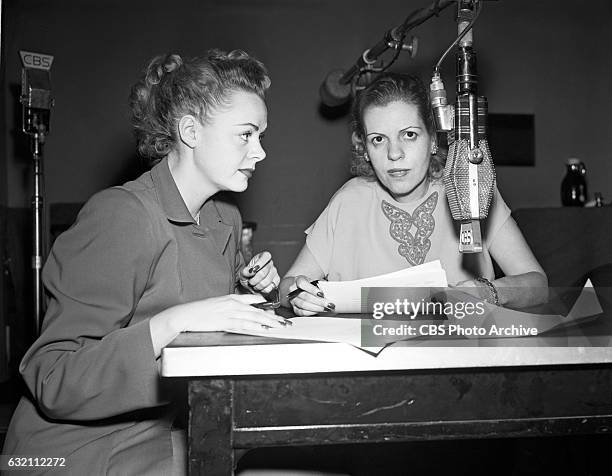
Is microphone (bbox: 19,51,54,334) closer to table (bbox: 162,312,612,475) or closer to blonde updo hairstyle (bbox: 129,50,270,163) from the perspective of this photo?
blonde updo hairstyle (bbox: 129,50,270,163)

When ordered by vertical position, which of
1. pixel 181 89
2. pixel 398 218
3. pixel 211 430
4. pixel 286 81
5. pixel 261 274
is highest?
pixel 286 81

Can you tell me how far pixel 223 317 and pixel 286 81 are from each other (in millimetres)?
2815

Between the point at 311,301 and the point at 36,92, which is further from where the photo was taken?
the point at 36,92

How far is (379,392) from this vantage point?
65 cm

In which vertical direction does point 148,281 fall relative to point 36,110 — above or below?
below

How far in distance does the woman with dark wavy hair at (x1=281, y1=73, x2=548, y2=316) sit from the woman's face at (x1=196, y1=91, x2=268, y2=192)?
0.33m

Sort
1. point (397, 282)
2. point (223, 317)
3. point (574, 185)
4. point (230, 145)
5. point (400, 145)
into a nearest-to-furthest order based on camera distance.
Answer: point (223, 317)
point (397, 282)
point (230, 145)
point (400, 145)
point (574, 185)

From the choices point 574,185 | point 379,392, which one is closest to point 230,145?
point 379,392

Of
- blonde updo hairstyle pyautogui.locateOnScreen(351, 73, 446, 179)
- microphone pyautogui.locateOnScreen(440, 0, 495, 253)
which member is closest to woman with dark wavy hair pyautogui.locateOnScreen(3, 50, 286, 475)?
microphone pyautogui.locateOnScreen(440, 0, 495, 253)

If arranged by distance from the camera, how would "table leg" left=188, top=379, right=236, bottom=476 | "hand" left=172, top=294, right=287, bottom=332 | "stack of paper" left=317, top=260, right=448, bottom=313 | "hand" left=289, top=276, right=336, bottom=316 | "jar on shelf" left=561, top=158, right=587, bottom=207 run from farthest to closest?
"jar on shelf" left=561, top=158, right=587, bottom=207 → "hand" left=289, top=276, right=336, bottom=316 → "stack of paper" left=317, top=260, right=448, bottom=313 → "hand" left=172, top=294, right=287, bottom=332 → "table leg" left=188, top=379, right=236, bottom=476

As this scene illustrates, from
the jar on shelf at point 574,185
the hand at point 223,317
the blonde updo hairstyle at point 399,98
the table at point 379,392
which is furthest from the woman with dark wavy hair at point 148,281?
the jar on shelf at point 574,185

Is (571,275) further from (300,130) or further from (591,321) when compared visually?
(591,321)

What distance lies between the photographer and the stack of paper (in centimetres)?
97

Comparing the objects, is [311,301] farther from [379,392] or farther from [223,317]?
[379,392]
